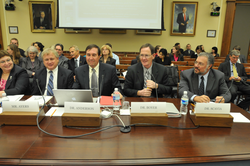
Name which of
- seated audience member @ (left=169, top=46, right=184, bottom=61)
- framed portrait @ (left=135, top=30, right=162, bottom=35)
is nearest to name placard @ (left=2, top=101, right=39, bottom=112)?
seated audience member @ (left=169, top=46, right=184, bottom=61)

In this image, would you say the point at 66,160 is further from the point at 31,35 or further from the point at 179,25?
the point at 31,35

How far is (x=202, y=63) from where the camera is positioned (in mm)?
2129

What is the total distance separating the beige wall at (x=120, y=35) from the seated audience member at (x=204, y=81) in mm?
6186

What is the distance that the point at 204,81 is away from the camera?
2.21 m

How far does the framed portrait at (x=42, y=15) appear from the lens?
757cm

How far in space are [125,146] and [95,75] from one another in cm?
154

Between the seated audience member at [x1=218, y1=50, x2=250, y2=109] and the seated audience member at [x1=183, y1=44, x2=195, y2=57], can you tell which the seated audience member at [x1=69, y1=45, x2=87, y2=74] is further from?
→ the seated audience member at [x1=183, y1=44, x2=195, y2=57]

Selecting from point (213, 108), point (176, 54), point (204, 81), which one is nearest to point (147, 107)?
point (213, 108)

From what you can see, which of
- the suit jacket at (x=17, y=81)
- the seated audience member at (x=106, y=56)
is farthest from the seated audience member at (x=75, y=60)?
the suit jacket at (x=17, y=81)

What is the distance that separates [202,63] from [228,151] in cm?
131

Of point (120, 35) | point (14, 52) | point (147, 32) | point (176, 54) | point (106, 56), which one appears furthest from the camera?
point (120, 35)

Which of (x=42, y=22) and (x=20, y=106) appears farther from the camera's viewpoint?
(x=42, y=22)

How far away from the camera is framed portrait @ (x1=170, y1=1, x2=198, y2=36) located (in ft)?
24.8

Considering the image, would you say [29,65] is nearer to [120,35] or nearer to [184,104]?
[184,104]
